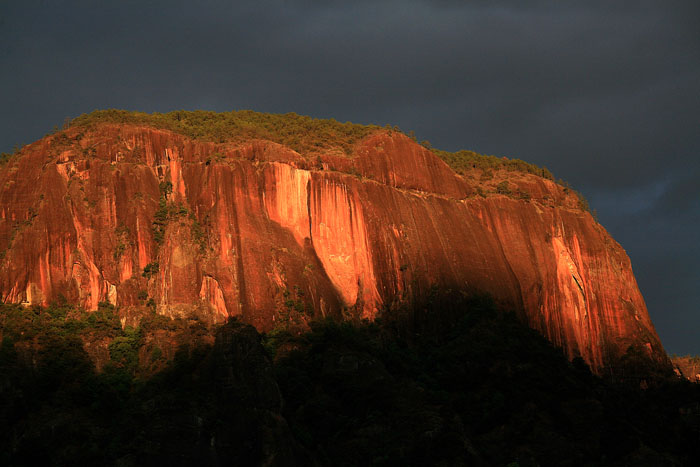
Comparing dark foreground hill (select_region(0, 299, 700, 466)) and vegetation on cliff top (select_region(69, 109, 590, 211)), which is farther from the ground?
vegetation on cliff top (select_region(69, 109, 590, 211))

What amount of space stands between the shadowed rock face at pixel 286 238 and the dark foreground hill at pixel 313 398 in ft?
9.53

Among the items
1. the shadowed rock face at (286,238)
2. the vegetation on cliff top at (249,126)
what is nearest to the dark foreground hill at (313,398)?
the shadowed rock face at (286,238)

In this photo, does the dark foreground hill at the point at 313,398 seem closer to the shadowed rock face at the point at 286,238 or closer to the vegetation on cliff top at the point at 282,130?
the shadowed rock face at the point at 286,238

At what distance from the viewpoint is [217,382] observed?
55062mm

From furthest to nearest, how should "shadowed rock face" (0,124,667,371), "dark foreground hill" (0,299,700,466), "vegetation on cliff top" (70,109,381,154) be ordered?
"vegetation on cliff top" (70,109,381,154), "shadowed rock face" (0,124,667,371), "dark foreground hill" (0,299,700,466)

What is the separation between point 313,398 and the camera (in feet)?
200

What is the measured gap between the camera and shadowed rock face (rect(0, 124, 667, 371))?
66750 mm

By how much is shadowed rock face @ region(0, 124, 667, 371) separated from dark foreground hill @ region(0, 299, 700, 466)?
114 inches

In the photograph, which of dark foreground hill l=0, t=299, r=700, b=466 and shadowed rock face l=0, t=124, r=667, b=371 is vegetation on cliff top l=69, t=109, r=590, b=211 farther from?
dark foreground hill l=0, t=299, r=700, b=466

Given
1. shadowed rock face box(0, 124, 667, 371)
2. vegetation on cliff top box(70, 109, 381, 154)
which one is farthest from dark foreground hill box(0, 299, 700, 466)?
vegetation on cliff top box(70, 109, 381, 154)

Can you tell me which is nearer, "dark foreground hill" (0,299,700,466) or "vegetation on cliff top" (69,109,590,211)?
"dark foreground hill" (0,299,700,466)

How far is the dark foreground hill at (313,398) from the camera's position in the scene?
51.9 m

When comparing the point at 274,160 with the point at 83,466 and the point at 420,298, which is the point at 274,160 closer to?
the point at 420,298

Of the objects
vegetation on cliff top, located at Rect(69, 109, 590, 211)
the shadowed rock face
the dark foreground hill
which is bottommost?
the dark foreground hill
